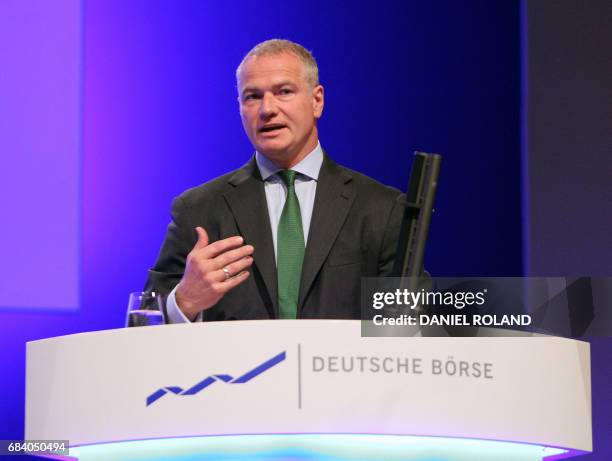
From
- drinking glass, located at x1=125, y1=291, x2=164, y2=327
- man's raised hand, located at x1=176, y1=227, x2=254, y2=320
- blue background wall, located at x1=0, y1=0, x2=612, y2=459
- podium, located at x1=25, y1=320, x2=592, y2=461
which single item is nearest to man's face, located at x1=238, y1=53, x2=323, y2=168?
man's raised hand, located at x1=176, y1=227, x2=254, y2=320

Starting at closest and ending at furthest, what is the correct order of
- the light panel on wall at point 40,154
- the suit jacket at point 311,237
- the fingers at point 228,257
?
the fingers at point 228,257, the suit jacket at point 311,237, the light panel on wall at point 40,154

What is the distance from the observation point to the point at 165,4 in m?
3.55

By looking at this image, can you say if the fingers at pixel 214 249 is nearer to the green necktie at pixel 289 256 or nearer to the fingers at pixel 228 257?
the fingers at pixel 228 257

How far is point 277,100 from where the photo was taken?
8.44ft

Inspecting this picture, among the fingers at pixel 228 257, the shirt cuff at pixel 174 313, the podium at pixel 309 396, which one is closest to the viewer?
the podium at pixel 309 396

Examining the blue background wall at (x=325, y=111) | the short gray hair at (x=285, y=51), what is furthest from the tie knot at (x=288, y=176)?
the blue background wall at (x=325, y=111)

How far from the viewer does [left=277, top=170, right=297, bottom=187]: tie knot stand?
2.62 m

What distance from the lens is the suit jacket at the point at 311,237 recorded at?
7.81ft

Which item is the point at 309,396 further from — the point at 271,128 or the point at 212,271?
the point at 271,128

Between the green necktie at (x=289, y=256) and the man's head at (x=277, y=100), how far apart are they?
13 cm

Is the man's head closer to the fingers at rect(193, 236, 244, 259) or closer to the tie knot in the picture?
the tie knot

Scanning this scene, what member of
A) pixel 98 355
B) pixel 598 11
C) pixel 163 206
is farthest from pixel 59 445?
pixel 598 11

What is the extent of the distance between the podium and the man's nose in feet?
3.50

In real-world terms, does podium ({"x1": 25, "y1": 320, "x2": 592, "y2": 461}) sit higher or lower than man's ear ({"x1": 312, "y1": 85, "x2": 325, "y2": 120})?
lower
